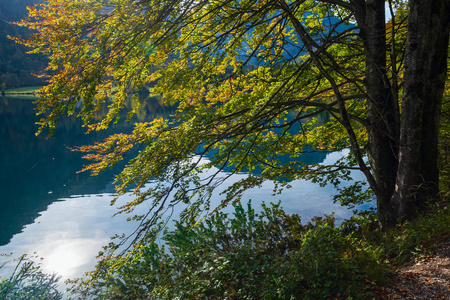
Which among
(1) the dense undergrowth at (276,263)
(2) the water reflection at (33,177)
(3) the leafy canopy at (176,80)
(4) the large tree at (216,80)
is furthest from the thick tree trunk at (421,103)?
(2) the water reflection at (33,177)

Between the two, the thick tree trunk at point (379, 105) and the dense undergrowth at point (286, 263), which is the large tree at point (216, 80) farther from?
the dense undergrowth at point (286, 263)

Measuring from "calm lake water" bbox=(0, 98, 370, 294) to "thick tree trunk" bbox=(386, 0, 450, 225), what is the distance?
5.18m

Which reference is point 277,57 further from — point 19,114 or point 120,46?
point 19,114

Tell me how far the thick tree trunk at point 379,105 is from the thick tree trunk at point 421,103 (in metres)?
0.36

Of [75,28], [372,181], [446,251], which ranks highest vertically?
[75,28]

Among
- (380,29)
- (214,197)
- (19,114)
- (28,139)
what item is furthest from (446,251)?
(19,114)

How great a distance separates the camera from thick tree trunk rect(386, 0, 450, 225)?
4.30 m

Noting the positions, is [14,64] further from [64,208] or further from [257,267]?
[257,267]

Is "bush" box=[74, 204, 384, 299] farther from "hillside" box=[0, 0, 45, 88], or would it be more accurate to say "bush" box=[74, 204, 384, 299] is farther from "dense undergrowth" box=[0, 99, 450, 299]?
"hillside" box=[0, 0, 45, 88]

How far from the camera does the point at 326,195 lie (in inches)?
508

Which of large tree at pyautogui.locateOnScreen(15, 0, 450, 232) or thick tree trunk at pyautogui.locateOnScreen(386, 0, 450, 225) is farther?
thick tree trunk at pyautogui.locateOnScreen(386, 0, 450, 225)

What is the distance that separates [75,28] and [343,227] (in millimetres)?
6145

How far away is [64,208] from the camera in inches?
586

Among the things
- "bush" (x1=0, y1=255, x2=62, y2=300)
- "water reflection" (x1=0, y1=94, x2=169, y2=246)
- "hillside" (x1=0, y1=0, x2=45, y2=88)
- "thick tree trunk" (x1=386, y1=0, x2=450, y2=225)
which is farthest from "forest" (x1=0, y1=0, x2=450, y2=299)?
"hillside" (x1=0, y1=0, x2=45, y2=88)
